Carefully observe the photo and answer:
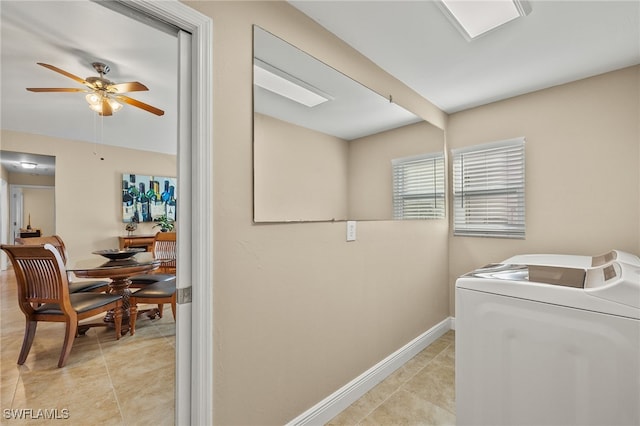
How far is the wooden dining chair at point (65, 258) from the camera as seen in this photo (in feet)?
4.53

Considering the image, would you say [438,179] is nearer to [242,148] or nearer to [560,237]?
[560,237]

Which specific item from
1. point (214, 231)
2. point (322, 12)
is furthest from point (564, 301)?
point (322, 12)

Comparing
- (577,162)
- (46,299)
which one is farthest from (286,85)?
(577,162)

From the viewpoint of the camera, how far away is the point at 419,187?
2516 mm

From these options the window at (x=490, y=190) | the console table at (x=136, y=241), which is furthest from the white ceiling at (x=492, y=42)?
the console table at (x=136, y=241)

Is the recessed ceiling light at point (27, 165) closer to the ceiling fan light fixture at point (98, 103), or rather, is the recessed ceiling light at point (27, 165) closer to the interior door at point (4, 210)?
the interior door at point (4, 210)

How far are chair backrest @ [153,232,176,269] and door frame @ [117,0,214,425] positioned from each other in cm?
75

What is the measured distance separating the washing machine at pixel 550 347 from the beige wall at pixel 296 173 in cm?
87

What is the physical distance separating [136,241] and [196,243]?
92 centimetres

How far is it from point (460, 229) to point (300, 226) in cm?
207

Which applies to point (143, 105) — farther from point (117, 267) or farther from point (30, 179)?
point (117, 267)

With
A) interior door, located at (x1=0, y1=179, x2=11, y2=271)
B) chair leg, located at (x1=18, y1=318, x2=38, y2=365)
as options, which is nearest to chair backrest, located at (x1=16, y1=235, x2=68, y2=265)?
interior door, located at (x1=0, y1=179, x2=11, y2=271)

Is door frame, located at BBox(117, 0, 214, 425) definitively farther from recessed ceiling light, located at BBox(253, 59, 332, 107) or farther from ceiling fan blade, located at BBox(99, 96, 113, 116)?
ceiling fan blade, located at BBox(99, 96, 113, 116)

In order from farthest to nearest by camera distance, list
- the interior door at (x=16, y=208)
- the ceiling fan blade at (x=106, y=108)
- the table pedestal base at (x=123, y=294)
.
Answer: the table pedestal base at (x=123, y=294), the ceiling fan blade at (x=106, y=108), the interior door at (x=16, y=208)
